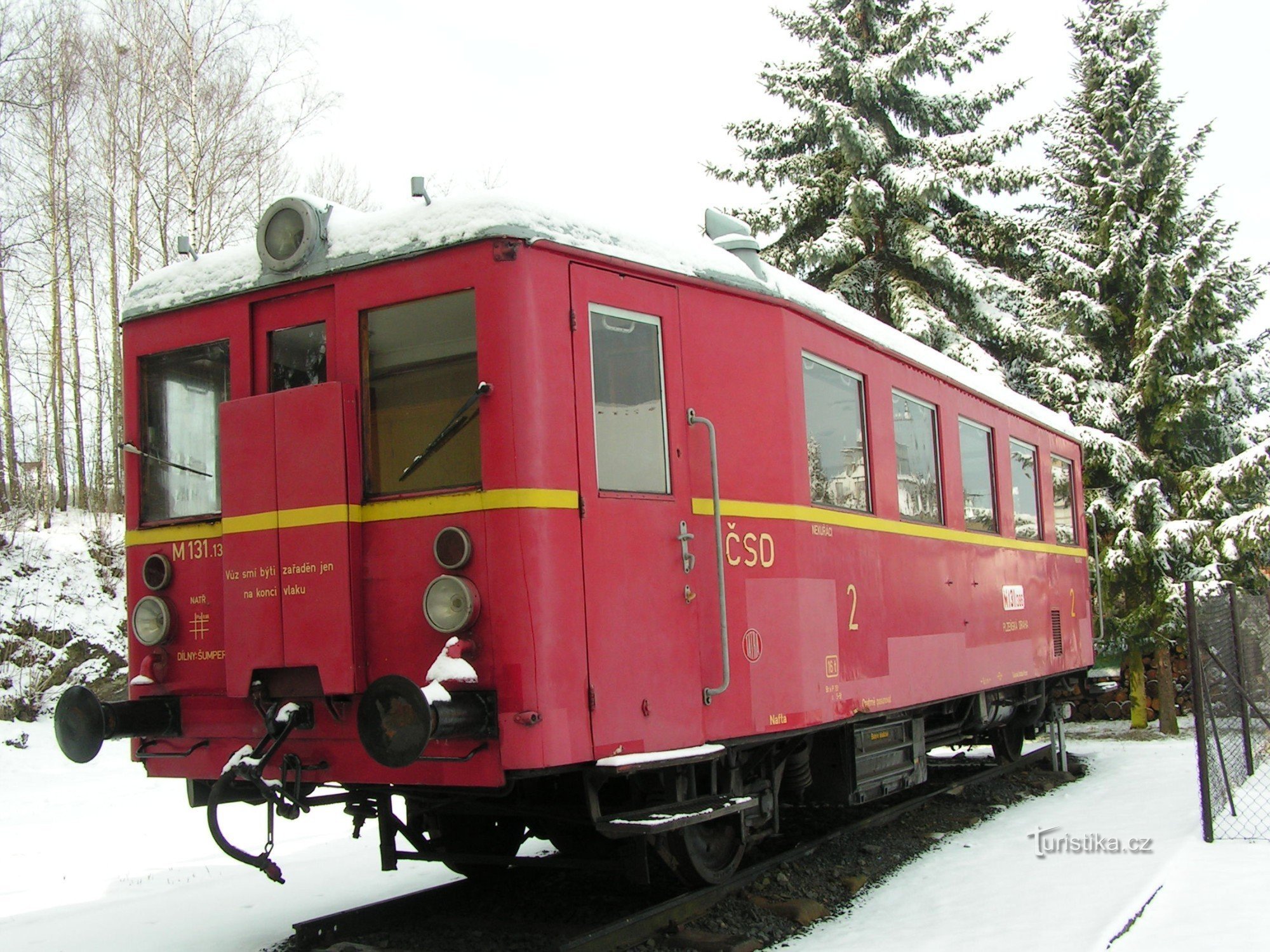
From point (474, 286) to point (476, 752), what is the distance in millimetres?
1863

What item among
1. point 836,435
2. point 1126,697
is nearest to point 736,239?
point 836,435

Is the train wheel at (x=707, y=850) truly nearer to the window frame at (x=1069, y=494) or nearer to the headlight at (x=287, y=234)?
the headlight at (x=287, y=234)

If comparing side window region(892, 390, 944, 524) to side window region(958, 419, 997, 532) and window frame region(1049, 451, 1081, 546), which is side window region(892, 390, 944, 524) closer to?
side window region(958, 419, 997, 532)

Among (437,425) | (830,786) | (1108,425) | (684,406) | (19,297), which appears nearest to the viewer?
(437,425)

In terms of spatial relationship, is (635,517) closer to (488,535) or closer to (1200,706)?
(488,535)

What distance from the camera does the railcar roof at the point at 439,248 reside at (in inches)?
187

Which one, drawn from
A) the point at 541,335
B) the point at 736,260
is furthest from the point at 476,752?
the point at 736,260

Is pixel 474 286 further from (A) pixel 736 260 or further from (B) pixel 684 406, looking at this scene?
(A) pixel 736 260

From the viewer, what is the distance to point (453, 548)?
4.59 meters

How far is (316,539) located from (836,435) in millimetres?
3016

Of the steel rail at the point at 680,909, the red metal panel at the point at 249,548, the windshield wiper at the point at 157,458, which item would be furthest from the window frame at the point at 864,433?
the windshield wiper at the point at 157,458

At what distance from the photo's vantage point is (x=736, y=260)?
231 inches

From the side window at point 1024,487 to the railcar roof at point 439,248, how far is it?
4.00m

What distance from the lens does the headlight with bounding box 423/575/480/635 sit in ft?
14.7
